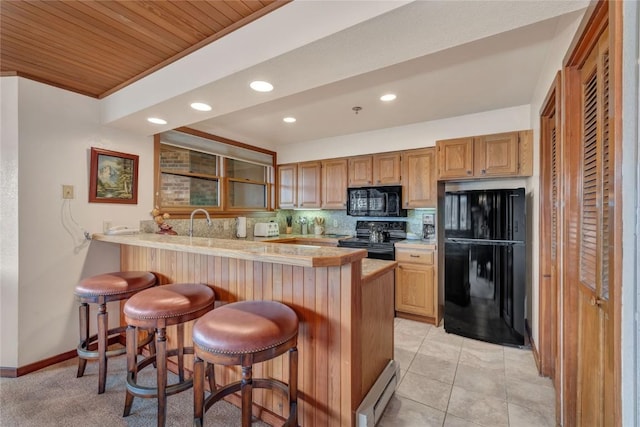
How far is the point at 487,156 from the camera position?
291cm

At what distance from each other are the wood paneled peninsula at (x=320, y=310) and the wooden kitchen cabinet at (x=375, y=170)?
202 centimetres

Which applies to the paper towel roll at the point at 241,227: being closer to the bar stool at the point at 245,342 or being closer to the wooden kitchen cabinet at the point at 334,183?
the wooden kitchen cabinet at the point at 334,183

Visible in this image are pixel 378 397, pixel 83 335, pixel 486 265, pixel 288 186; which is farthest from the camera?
pixel 288 186

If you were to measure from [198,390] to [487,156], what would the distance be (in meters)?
3.22

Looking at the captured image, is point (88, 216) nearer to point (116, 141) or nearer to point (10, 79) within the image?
point (116, 141)

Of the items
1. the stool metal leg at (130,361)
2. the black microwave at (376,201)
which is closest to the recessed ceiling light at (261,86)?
the stool metal leg at (130,361)

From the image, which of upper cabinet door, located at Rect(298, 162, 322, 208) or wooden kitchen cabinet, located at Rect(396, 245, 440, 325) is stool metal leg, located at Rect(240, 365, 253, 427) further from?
upper cabinet door, located at Rect(298, 162, 322, 208)

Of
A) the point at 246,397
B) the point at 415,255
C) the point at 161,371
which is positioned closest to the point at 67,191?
the point at 161,371

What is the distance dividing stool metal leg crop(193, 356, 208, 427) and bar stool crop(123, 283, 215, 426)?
302mm

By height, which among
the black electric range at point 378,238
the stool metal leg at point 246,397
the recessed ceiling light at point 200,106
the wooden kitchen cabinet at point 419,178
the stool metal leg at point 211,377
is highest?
the recessed ceiling light at point 200,106

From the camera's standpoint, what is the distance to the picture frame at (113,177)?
2476 mm

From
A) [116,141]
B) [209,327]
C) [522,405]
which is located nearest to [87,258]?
[116,141]

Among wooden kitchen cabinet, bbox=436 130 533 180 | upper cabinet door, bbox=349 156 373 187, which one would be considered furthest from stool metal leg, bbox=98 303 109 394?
wooden kitchen cabinet, bbox=436 130 533 180

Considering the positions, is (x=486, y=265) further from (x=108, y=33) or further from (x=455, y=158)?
(x=108, y=33)
